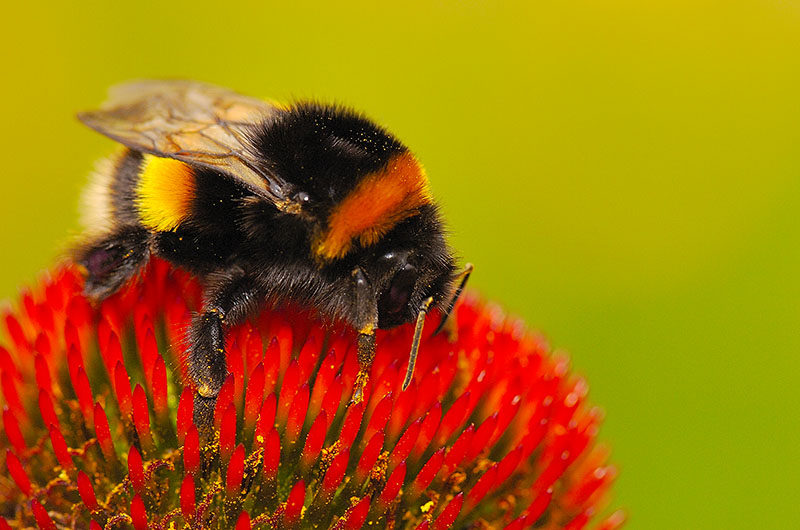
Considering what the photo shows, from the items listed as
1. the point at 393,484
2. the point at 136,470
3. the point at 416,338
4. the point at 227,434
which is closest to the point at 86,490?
the point at 136,470

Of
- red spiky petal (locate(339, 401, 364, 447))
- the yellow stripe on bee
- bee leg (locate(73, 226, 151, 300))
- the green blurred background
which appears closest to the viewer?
red spiky petal (locate(339, 401, 364, 447))

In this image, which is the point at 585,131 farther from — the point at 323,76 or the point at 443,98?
the point at 323,76

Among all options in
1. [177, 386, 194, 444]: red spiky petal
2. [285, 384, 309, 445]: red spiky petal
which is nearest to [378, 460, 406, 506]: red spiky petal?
[285, 384, 309, 445]: red spiky petal

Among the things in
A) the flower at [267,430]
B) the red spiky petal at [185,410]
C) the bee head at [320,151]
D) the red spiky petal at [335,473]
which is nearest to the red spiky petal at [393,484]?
the flower at [267,430]

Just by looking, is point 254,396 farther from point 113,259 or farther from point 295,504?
point 113,259

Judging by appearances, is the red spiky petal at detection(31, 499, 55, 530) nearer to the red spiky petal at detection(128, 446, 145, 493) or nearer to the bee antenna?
→ the red spiky petal at detection(128, 446, 145, 493)

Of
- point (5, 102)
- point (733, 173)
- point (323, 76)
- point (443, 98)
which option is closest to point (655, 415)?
point (733, 173)

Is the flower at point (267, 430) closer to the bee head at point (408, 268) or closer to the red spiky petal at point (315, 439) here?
the red spiky petal at point (315, 439)
